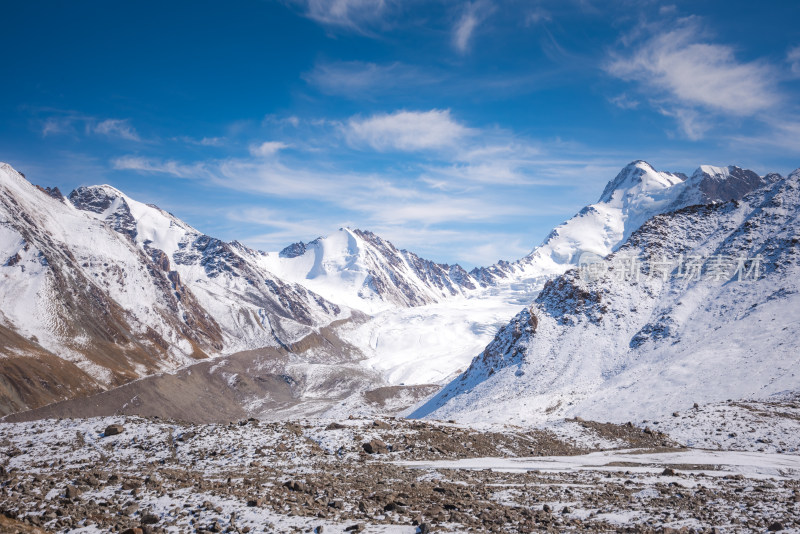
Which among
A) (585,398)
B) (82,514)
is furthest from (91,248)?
(82,514)

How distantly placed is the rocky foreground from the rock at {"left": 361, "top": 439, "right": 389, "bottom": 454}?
3.0 inches

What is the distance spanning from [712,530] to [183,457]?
23.4 metres

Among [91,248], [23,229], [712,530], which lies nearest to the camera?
[712,530]

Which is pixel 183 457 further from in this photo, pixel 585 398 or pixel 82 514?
pixel 585 398

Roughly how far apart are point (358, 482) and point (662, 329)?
223 feet

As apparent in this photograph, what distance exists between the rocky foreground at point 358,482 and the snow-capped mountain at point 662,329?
2182 cm

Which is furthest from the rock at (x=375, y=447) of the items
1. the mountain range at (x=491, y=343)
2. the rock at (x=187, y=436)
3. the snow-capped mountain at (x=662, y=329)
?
the mountain range at (x=491, y=343)

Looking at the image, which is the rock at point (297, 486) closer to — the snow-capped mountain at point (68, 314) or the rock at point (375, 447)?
the rock at point (375, 447)

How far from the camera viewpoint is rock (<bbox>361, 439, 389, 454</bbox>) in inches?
1055

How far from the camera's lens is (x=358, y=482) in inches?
754

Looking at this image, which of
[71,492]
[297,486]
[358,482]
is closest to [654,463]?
[358,482]

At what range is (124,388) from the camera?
116750 mm

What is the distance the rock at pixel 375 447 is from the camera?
26.8 meters

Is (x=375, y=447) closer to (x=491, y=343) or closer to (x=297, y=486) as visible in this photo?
(x=297, y=486)
